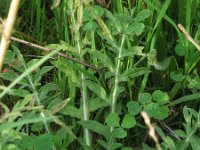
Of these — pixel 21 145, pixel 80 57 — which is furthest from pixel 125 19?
pixel 21 145

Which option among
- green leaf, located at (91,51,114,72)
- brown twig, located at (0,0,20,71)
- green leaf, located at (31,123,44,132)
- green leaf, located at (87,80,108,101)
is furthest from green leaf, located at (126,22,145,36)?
brown twig, located at (0,0,20,71)

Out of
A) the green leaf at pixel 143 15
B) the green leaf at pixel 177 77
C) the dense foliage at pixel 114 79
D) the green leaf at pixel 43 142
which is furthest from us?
the green leaf at pixel 177 77

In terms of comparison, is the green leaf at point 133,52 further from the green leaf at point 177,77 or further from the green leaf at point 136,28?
the green leaf at point 177,77

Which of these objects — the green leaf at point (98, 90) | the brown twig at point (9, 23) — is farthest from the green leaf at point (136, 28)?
the brown twig at point (9, 23)

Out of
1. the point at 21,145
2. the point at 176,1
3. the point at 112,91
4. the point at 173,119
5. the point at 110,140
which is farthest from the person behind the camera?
the point at 176,1

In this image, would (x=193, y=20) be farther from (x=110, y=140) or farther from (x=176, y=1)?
(x=110, y=140)

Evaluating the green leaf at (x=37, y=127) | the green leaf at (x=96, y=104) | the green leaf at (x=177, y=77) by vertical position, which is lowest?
the green leaf at (x=37, y=127)

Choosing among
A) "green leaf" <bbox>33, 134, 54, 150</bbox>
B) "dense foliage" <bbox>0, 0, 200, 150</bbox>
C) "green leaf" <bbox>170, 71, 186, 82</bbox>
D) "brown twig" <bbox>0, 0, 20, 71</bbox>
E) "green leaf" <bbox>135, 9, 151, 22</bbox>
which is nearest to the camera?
"brown twig" <bbox>0, 0, 20, 71</bbox>

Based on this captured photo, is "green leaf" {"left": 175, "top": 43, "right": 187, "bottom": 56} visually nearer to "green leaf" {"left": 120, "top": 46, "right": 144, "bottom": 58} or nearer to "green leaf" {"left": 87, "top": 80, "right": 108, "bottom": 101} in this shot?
"green leaf" {"left": 120, "top": 46, "right": 144, "bottom": 58}

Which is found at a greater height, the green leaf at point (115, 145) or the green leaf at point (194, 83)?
the green leaf at point (194, 83)
